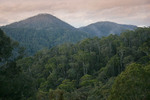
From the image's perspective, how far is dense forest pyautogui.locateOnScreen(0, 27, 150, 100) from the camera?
904 centimetres

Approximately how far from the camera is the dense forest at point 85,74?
9.04 m

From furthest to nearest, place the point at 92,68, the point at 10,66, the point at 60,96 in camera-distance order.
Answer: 1. the point at 92,68
2. the point at 60,96
3. the point at 10,66

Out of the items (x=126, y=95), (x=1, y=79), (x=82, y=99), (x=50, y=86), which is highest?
(x=1, y=79)

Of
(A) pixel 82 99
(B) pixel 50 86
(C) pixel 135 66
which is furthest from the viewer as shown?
(B) pixel 50 86

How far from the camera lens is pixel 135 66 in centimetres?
948

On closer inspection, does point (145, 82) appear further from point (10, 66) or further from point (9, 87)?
point (10, 66)

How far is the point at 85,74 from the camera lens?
116ft

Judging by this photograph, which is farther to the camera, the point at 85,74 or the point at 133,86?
the point at 85,74

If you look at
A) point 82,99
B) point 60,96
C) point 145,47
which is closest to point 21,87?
point 60,96

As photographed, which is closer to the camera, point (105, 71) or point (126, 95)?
point (126, 95)

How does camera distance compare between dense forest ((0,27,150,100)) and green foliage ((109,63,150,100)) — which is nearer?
green foliage ((109,63,150,100))

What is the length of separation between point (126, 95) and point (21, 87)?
7133mm

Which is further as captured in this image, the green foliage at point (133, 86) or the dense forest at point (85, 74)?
the dense forest at point (85, 74)

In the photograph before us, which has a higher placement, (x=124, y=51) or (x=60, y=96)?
(x=124, y=51)
